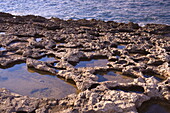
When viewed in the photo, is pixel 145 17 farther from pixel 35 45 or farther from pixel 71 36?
pixel 35 45

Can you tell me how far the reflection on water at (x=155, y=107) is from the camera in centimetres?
360

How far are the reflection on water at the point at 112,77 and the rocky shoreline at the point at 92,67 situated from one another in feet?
0.36

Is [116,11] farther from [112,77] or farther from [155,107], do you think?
[155,107]

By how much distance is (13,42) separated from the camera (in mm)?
7309

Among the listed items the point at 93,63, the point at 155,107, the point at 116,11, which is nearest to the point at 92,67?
the point at 93,63

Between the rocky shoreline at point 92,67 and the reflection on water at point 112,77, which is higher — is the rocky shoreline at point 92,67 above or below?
above

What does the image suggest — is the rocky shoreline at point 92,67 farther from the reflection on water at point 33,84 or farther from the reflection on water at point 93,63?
the reflection on water at point 33,84

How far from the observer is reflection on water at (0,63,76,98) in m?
4.20

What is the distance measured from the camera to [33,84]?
14.8 ft

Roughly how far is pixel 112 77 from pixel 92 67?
637 mm

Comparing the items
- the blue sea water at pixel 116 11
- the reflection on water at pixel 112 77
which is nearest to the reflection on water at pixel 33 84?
the reflection on water at pixel 112 77

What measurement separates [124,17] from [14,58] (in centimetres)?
1054

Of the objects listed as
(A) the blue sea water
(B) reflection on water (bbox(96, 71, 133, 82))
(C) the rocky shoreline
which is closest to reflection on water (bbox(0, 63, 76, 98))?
(C) the rocky shoreline

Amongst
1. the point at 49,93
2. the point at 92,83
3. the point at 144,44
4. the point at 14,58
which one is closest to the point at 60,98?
the point at 49,93
